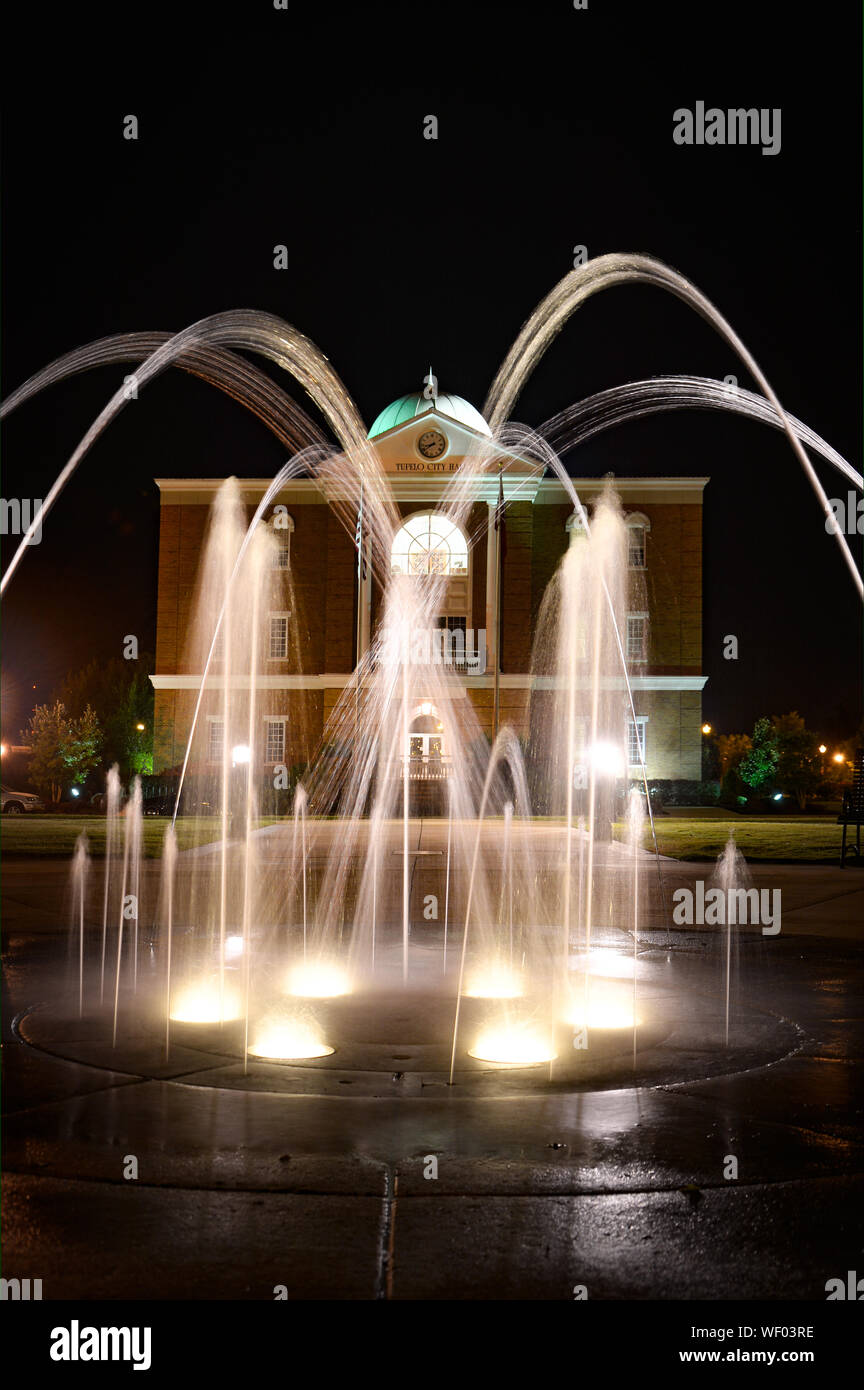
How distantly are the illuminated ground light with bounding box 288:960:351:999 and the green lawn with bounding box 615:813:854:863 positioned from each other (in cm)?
1495

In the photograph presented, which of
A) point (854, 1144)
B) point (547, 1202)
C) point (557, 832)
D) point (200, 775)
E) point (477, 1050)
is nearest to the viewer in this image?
point (547, 1202)

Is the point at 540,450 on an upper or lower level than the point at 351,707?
upper

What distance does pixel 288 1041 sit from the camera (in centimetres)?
935

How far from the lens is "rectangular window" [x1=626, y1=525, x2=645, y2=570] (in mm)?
56000

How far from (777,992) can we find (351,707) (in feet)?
149

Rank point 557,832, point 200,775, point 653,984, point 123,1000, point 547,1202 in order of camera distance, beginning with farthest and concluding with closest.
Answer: point 200,775, point 557,832, point 653,984, point 123,1000, point 547,1202

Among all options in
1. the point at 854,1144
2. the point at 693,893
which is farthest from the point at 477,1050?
the point at 693,893

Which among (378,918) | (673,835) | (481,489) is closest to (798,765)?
(481,489)

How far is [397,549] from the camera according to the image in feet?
181

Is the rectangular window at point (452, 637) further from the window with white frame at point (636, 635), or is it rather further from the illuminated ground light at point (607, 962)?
the illuminated ground light at point (607, 962)

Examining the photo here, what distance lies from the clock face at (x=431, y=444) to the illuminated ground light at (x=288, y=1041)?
45.2 metres

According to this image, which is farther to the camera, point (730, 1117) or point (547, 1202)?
point (730, 1117)

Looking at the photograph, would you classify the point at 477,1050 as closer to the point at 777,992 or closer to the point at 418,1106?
the point at 418,1106

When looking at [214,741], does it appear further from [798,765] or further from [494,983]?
[494,983]
